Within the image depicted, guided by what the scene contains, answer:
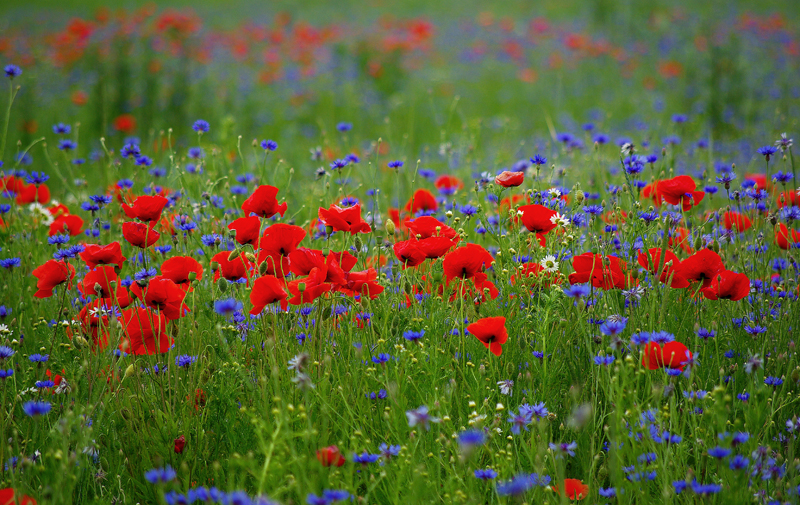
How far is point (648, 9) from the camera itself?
10.2 meters

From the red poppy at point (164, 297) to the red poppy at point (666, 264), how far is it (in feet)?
4.24

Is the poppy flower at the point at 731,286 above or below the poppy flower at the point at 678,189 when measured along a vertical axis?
below

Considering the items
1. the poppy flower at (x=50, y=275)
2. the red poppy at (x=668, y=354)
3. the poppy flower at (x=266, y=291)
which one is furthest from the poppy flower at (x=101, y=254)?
the red poppy at (x=668, y=354)

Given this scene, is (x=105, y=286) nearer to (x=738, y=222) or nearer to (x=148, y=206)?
(x=148, y=206)

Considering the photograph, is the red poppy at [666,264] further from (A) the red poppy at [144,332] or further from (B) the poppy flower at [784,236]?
(A) the red poppy at [144,332]

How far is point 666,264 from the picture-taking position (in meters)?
1.87

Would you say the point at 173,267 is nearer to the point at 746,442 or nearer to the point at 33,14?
the point at 746,442

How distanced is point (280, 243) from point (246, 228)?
0.47ft

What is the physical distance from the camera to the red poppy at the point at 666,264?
1.82 meters

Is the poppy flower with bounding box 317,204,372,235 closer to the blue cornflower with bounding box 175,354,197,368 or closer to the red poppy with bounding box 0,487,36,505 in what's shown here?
the blue cornflower with bounding box 175,354,197,368

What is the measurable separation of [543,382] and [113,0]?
18.5 metres

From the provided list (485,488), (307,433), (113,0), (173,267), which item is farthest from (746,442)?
(113,0)

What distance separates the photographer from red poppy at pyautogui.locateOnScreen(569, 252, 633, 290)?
6.09ft

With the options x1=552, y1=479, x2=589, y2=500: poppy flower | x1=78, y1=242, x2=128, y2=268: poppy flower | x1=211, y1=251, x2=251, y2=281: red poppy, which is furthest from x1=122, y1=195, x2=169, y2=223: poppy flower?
x1=552, y1=479, x2=589, y2=500: poppy flower
